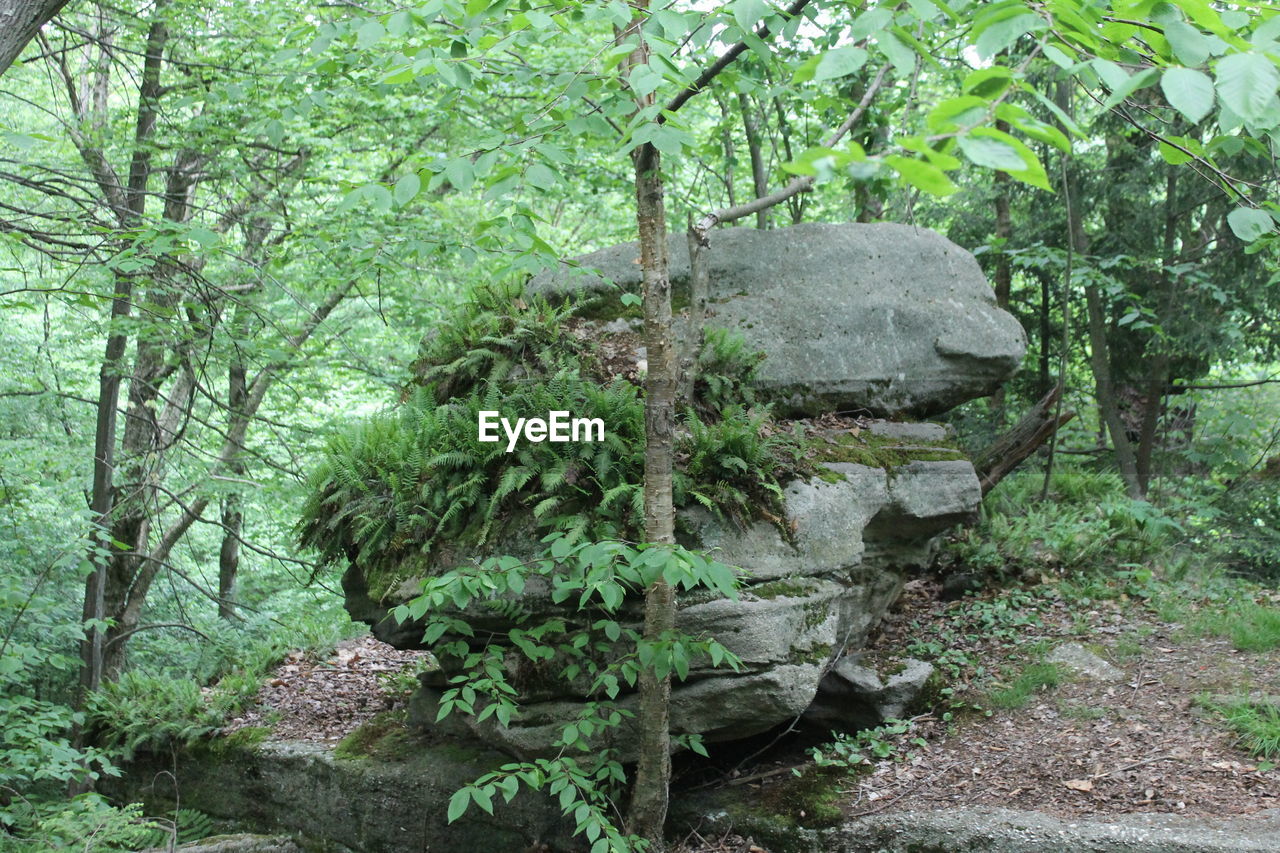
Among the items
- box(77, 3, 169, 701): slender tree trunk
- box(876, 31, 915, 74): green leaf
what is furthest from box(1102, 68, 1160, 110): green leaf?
box(77, 3, 169, 701): slender tree trunk

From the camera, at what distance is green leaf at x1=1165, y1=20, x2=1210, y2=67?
86.8 inches

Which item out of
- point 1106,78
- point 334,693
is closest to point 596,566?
point 1106,78

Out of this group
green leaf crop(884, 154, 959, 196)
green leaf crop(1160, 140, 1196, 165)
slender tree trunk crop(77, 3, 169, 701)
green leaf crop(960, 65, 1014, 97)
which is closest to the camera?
green leaf crop(884, 154, 959, 196)

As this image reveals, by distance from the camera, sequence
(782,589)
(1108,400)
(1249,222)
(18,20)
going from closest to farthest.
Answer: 1. (1249,222)
2. (18,20)
3. (782,589)
4. (1108,400)

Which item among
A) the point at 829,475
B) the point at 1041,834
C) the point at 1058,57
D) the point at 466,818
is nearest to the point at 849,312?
the point at 829,475

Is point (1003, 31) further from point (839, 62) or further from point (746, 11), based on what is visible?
point (746, 11)

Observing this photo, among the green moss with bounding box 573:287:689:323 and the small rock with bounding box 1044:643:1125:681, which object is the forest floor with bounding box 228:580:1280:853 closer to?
the small rock with bounding box 1044:643:1125:681

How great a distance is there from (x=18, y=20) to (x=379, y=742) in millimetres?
5103

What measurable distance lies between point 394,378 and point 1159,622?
723 cm

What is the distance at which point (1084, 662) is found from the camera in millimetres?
6410

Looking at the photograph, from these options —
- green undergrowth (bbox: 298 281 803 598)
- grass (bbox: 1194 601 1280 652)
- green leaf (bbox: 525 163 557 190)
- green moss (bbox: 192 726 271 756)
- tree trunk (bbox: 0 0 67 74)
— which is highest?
tree trunk (bbox: 0 0 67 74)

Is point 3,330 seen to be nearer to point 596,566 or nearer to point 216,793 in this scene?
point 216,793

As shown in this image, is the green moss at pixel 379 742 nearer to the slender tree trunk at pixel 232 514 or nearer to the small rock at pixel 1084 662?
the slender tree trunk at pixel 232 514

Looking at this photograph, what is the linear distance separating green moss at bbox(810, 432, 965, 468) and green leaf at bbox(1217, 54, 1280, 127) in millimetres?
4379
